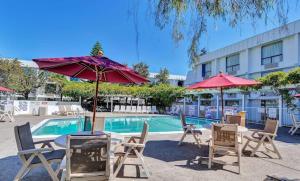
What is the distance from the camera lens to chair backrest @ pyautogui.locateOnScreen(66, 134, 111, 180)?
9.73 feet

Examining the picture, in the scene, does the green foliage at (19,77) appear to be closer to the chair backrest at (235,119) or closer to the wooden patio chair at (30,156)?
the wooden patio chair at (30,156)

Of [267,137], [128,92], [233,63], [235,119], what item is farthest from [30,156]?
[233,63]

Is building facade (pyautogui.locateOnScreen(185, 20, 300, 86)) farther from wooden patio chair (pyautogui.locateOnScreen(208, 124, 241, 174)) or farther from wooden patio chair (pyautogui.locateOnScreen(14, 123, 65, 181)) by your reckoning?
wooden patio chair (pyautogui.locateOnScreen(14, 123, 65, 181))

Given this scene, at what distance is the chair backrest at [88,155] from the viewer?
2965mm

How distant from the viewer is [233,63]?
2522 cm

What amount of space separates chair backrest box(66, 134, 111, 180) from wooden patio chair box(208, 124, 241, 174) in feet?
8.38

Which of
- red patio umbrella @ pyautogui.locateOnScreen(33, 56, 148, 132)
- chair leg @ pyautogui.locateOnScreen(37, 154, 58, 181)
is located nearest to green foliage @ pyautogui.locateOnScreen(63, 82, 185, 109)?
red patio umbrella @ pyautogui.locateOnScreen(33, 56, 148, 132)

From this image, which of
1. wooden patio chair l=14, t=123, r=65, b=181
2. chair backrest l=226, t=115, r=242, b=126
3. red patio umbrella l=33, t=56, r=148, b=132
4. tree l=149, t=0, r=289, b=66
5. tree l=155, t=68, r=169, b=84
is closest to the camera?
tree l=149, t=0, r=289, b=66

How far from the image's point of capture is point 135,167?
473 centimetres

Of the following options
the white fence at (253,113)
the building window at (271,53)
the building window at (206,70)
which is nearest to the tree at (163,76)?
the building window at (206,70)

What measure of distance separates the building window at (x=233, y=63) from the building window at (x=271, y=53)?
3.19 m

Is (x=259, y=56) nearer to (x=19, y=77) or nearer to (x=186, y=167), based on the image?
(x=186, y=167)

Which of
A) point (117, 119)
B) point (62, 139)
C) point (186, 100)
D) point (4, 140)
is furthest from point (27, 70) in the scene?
point (62, 139)

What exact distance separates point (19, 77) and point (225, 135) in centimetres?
2584
